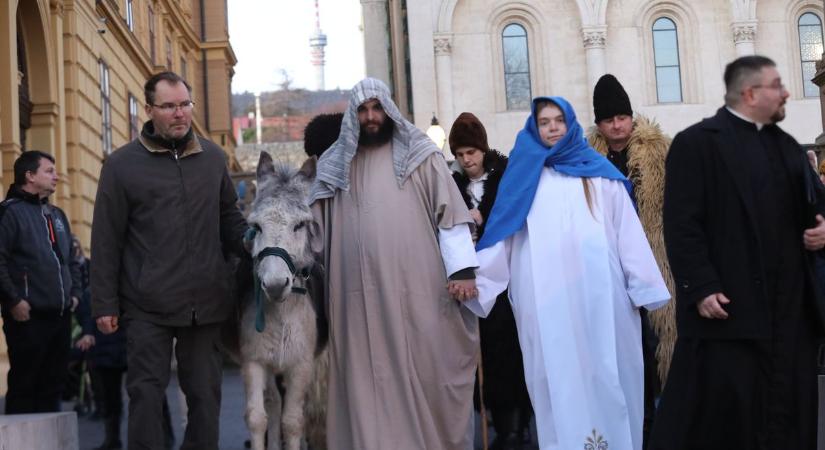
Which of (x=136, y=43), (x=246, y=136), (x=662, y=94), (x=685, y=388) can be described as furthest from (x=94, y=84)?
(x=246, y=136)

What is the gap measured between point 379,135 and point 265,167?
76 cm

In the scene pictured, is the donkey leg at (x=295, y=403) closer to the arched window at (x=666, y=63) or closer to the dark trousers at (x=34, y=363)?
the dark trousers at (x=34, y=363)

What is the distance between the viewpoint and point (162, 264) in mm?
7297

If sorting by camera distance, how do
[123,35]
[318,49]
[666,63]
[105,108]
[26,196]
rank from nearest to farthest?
1. [26,196]
2. [105,108]
3. [123,35]
4. [666,63]
5. [318,49]

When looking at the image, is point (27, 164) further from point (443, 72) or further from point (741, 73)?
point (443, 72)

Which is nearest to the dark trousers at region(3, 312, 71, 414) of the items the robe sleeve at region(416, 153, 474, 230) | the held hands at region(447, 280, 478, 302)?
the robe sleeve at region(416, 153, 474, 230)

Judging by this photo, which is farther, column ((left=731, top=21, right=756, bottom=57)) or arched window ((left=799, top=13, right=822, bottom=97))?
arched window ((left=799, top=13, right=822, bottom=97))

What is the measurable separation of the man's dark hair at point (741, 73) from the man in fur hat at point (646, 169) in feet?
8.62

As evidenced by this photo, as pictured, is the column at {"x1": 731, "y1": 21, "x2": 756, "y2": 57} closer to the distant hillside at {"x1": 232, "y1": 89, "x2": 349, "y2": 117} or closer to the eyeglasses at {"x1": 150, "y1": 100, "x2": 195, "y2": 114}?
the eyeglasses at {"x1": 150, "y1": 100, "x2": 195, "y2": 114}

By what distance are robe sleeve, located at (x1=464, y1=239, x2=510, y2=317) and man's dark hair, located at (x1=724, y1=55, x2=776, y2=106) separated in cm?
215

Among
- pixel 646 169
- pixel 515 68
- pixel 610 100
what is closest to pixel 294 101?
pixel 515 68

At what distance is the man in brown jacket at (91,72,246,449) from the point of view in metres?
A: 7.19

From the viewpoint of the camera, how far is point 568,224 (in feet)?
26.0

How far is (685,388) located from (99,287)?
3.28 meters
